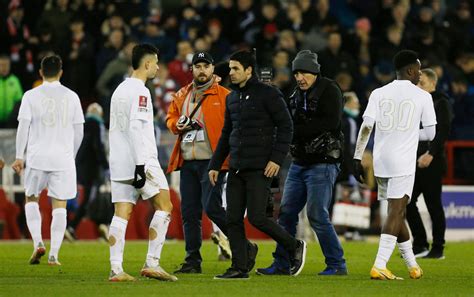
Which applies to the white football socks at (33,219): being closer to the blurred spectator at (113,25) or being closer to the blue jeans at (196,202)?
the blue jeans at (196,202)

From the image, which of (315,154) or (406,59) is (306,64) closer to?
(315,154)

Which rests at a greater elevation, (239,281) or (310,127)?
(310,127)

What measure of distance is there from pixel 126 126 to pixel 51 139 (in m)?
3.30

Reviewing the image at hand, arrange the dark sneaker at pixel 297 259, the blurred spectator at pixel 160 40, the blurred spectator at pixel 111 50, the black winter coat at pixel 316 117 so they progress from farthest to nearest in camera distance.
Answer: the blurred spectator at pixel 160 40, the blurred spectator at pixel 111 50, the black winter coat at pixel 316 117, the dark sneaker at pixel 297 259

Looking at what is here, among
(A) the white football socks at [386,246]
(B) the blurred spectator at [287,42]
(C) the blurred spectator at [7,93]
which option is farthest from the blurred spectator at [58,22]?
(A) the white football socks at [386,246]

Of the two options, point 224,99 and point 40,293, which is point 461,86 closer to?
point 224,99

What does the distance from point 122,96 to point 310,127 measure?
2.37 metres

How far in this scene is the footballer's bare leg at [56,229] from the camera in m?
16.0

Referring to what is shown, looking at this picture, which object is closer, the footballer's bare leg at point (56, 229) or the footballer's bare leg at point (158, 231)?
the footballer's bare leg at point (158, 231)

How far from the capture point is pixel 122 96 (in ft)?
43.1

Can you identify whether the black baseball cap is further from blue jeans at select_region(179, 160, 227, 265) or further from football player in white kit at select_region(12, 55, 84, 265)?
football player in white kit at select_region(12, 55, 84, 265)

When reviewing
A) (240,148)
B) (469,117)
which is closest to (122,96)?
(240,148)

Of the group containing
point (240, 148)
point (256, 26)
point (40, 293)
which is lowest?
point (40, 293)

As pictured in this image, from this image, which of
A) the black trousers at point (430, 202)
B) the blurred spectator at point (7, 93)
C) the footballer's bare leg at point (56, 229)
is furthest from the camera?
the blurred spectator at point (7, 93)
